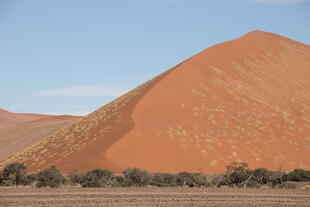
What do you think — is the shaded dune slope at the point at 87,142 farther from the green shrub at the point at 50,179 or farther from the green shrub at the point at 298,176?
the green shrub at the point at 298,176

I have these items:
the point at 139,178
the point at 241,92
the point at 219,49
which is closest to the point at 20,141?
the point at 219,49

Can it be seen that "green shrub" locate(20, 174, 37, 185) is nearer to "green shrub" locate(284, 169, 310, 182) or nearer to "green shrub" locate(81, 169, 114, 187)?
"green shrub" locate(81, 169, 114, 187)

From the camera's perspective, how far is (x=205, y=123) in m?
57.1

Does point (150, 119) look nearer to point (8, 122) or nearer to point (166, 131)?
point (166, 131)

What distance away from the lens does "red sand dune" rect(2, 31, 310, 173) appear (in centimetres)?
5109

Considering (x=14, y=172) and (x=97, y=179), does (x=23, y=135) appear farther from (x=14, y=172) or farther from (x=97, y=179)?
(x=97, y=179)

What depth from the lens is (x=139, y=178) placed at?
39.3m

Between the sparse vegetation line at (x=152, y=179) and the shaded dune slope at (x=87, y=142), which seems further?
the shaded dune slope at (x=87, y=142)

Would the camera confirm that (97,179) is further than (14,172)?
No

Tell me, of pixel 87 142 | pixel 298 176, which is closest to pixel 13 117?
pixel 87 142

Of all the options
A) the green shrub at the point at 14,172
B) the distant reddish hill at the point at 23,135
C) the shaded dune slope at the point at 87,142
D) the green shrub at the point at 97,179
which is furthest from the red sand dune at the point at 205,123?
the distant reddish hill at the point at 23,135

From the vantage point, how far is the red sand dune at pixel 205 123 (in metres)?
51.1

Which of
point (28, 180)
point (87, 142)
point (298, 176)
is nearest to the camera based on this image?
point (28, 180)

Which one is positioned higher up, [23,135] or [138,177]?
[23,135]
